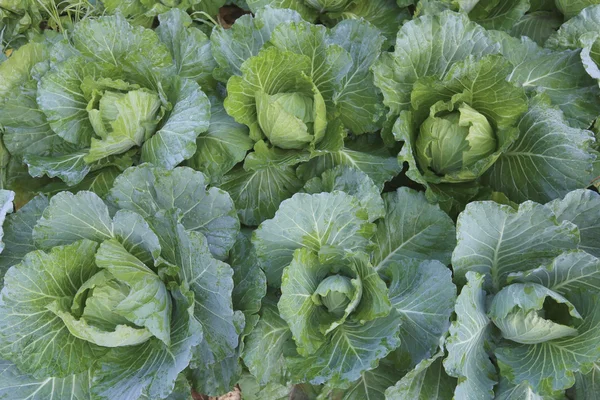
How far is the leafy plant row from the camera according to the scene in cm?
210

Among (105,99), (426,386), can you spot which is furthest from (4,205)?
(426,386)

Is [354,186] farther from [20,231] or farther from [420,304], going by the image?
[20,231]

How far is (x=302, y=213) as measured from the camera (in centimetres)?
222

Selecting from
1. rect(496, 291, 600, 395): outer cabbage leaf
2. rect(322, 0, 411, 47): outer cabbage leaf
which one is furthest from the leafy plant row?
rect(322, 0, 411, 47): outer cabbage leaf

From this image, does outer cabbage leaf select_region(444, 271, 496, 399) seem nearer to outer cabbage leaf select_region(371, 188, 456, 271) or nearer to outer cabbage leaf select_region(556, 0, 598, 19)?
outer cabbage leaf select_region(371, 188, 456, 271)

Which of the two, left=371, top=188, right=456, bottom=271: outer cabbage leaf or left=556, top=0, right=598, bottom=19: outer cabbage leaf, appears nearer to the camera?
left=371, top=188, right=456, bottom=271: outer cabbage leaf

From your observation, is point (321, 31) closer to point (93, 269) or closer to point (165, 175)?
point (165, 175)

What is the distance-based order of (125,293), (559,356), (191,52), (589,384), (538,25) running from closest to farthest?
(559,356)
(125,293)
(589,384)
(191,52)
(538,25)

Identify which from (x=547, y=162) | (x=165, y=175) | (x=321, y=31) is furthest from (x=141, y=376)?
(x=547, y=162)

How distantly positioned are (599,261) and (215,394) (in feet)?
5.63

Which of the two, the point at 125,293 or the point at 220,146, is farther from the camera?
the point at 220,146

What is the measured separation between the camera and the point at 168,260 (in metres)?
2.32

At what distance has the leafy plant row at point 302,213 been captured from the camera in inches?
82.7

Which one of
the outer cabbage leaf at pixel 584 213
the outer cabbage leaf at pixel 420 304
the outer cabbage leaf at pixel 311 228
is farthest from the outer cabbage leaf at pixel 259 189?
the outer cabbage leaf at pixel 584 213
